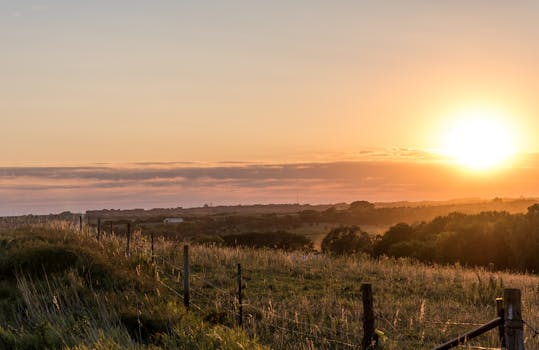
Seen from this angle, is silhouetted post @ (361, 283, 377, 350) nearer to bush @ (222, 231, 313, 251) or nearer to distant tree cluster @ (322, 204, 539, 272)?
distant tree cluster @ (322, 204, 539, 272)

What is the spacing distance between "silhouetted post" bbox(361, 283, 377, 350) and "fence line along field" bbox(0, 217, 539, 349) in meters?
0.27

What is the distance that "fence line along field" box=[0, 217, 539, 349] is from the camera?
477 inches

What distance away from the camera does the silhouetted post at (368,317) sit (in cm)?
1043

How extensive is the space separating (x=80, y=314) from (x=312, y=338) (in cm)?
471

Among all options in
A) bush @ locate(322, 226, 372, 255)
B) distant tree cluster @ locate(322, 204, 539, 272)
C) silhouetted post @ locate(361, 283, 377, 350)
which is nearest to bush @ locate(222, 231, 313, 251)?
bush @ locate(322, 226, 372, 255)

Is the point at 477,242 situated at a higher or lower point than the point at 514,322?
lower

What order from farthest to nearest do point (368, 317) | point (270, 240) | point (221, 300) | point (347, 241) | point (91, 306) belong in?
point (270, 240), point (347, 241), point (221, 300), point (91, 306), point (368, 317)

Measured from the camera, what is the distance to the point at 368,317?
10664mm

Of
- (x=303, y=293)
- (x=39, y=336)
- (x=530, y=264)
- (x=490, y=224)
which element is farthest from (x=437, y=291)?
(x=490, y=224)

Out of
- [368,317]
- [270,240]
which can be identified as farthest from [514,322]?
[270,240]

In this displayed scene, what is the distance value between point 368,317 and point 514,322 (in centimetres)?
351

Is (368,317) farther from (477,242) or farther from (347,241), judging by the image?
(347,241)

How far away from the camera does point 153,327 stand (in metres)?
13.2

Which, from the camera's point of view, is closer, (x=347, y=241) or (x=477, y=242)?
(x=477, y=242)
